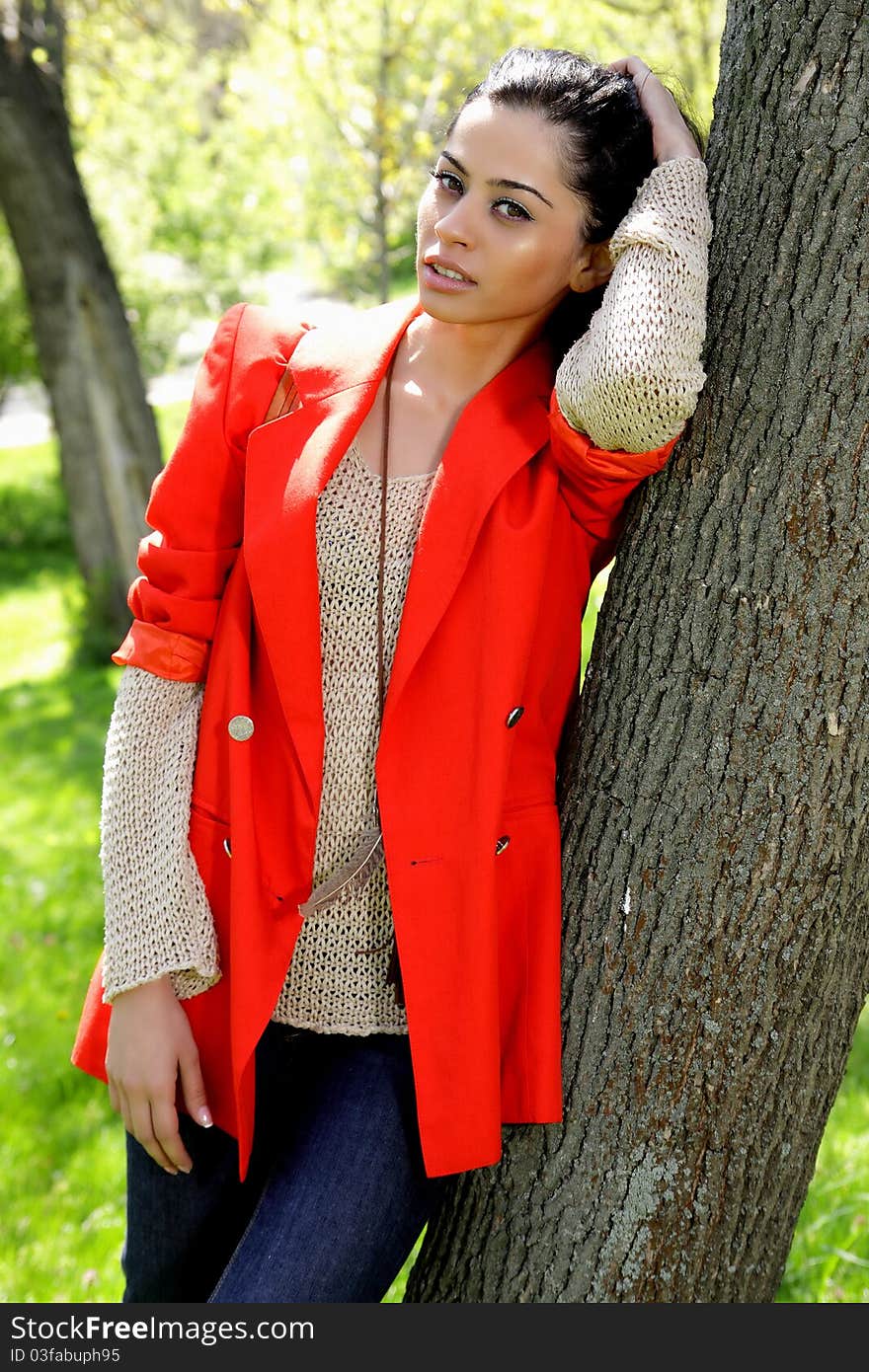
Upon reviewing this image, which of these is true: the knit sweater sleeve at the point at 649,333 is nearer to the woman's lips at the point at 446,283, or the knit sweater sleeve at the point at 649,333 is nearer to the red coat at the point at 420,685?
the red coat at the point at 420,685

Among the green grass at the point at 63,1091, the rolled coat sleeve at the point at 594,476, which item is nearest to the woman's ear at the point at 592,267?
the rolled coat sleeve at the point at 594,476

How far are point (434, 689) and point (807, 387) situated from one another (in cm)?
Result: 65

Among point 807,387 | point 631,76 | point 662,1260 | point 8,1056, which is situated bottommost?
point 8,1056

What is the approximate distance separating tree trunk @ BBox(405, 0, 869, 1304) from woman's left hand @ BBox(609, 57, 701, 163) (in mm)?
50

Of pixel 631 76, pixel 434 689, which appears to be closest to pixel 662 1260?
pixel 434 689

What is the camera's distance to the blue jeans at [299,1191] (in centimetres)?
188

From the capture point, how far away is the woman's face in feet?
6.23

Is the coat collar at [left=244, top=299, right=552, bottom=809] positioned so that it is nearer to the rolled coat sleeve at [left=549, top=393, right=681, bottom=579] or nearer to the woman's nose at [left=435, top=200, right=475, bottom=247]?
the rolled coat sleeve at [left=549, top=393, right=681, bottom=579]

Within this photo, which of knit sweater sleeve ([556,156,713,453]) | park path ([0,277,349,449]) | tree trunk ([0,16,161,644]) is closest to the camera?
knit sweater sleeve ([556,156,713,453])

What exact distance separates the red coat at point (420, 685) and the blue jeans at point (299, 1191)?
8 cm

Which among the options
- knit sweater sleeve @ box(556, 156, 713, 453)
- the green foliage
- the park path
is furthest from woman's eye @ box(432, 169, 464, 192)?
the park path

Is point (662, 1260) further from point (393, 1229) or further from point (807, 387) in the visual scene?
point (807, 387)

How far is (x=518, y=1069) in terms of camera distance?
2025 mm

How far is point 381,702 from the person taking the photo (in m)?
1.96
